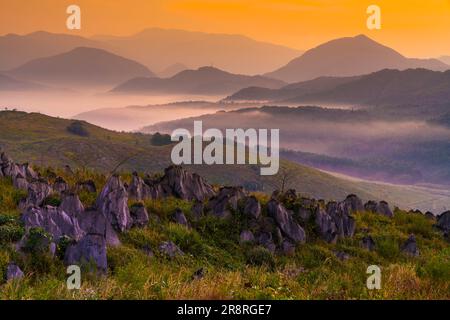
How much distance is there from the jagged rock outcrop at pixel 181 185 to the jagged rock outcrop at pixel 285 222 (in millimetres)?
3715

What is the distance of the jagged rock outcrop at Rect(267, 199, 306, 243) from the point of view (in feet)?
68.9

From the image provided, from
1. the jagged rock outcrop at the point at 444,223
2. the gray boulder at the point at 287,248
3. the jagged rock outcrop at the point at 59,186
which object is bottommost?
the jagged rock outcrop at the point at 444,223

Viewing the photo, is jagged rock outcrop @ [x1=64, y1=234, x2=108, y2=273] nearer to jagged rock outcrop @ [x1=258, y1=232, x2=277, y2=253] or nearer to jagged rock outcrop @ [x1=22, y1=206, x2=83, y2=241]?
jagged rock outcrop @ [x1=22, y1=206, x2=83, y2=241]

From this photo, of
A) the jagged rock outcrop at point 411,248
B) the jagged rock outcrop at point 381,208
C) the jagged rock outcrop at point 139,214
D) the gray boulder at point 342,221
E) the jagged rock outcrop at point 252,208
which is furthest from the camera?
the jagged rock outcrop at point 381,208

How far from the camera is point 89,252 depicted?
14320 mm

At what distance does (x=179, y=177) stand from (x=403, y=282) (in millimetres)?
12227

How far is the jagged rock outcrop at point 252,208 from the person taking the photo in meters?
21.3

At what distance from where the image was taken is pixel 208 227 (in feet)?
66.3

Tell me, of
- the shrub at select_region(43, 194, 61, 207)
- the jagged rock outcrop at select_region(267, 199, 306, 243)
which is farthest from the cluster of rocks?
the shrub at select_region(43, 194, 61, 207)

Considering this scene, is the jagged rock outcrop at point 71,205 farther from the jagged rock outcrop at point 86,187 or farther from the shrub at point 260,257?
the shrub at point 260,257

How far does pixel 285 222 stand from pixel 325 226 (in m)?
2.06

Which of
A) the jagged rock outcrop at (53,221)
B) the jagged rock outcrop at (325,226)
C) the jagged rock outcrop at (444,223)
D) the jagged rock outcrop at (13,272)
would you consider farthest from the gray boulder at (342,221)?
the jagged rock outcrop at (13,272)

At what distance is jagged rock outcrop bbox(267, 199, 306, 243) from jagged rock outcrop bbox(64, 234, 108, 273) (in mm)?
8422
